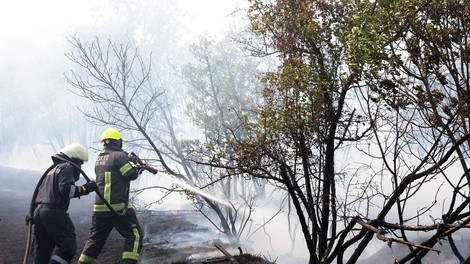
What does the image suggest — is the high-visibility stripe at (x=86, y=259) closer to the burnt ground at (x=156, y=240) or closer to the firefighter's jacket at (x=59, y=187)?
the firefighter's jacket at (x=59, y=187)

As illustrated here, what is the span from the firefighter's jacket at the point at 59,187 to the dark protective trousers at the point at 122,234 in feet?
1.83

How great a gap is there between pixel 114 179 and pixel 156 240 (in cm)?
375

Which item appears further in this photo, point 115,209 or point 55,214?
point 115,209

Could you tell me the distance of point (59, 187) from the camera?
4961 mm

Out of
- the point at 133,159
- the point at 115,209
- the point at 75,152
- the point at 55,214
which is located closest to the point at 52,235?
the point at 55,214

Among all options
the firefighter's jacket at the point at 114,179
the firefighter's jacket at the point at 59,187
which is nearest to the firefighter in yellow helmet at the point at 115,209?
the firefighter's jacket at the point at 114,179

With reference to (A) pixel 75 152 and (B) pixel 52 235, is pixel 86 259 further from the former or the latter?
(A) pixel 75 152

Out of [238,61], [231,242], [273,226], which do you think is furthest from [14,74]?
[231,242]

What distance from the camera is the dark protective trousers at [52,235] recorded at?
482 cm

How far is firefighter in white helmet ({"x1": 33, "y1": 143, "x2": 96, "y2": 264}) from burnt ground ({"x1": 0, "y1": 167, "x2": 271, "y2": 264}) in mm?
1746

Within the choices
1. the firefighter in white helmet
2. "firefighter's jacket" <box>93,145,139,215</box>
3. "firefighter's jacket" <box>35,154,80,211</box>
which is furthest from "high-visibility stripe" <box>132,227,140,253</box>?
"firefighter's jacket" <box>35,154,80,211</box>

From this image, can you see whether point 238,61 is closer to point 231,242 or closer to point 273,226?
point 273,226

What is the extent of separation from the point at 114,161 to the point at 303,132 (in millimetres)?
3107

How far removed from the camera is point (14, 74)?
1531 inches
